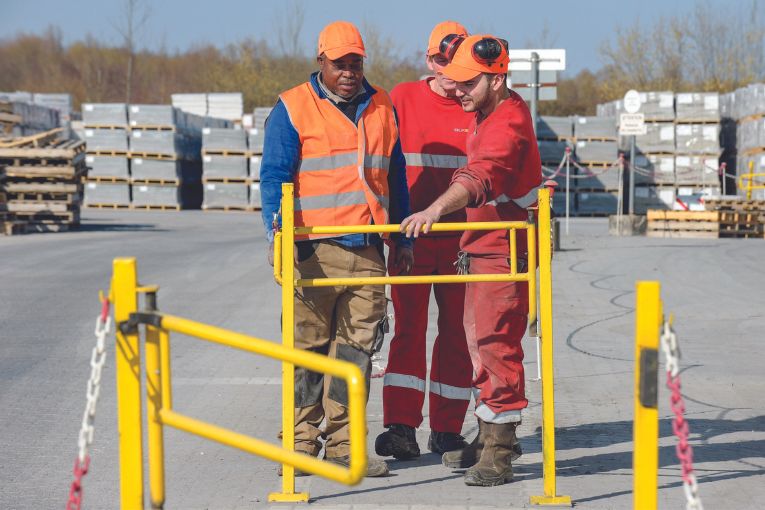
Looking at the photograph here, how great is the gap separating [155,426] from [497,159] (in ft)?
7.28

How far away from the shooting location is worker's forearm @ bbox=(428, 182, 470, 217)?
475 centimetres

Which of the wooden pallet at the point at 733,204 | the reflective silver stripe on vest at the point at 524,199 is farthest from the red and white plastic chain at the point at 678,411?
the wooden pallet at the point at 733,204

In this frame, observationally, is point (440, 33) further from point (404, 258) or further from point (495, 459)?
point (495, 459)

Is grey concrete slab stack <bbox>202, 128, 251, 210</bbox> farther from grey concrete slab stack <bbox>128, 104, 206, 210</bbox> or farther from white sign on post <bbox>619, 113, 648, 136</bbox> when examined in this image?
white sign on post <bbox>619, 113, 648, 136</bbox>

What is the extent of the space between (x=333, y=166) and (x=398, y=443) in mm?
1372

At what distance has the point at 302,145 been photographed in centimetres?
540

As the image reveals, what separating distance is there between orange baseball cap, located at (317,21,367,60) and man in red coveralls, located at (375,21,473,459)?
0.51m

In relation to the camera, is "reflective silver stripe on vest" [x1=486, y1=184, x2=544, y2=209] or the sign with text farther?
the sign with text

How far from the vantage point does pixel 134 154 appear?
31203 millimetres

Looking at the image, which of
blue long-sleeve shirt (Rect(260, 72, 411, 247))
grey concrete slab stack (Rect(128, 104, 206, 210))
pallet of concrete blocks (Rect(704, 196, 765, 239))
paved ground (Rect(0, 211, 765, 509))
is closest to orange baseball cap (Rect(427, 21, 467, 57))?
blue long-sleeve shirt (Rect(260, 72, 411, 247))

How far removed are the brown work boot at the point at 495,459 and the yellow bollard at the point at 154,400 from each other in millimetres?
2067

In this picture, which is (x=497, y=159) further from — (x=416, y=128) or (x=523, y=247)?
(x=416, y=128)

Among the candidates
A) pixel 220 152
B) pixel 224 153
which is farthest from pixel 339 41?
pixel 220 152

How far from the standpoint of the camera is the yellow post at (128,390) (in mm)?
3318
